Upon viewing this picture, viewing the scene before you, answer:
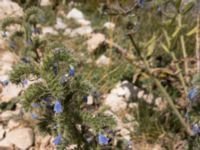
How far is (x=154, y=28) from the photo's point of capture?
503 centimetres

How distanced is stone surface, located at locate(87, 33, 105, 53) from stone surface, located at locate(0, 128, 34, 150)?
5.00ft

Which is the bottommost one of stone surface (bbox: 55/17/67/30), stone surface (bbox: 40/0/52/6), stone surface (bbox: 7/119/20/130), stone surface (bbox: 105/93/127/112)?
stone surface (bbox: 7/119/20/130)

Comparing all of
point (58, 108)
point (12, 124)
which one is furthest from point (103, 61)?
point (58, 108)

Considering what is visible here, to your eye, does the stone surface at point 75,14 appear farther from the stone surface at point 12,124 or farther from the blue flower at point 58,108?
the blue flower at point 58,108

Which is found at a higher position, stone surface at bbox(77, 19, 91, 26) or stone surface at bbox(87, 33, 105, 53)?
stone surface at bbox(77, 19, 91, 26)

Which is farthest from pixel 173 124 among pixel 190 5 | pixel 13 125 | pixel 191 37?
pixel 191 37

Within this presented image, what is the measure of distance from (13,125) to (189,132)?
1295 mm

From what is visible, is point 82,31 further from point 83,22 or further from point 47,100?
point 47,100

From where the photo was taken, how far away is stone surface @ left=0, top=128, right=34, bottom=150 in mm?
3260

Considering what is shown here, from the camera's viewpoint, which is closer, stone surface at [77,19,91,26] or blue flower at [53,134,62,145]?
blue flower at [53,134,62,145]

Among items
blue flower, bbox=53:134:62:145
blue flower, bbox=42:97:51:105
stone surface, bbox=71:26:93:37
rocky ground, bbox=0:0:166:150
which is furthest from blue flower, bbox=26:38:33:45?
stone surface, bbox=71:26:93:37

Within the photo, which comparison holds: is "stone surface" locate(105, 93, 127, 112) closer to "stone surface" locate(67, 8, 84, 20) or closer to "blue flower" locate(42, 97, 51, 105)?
"blue flower" locate(42, 97, 51, 105)

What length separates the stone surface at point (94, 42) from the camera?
4664mm

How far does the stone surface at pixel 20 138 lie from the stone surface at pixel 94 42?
152 centimetres
